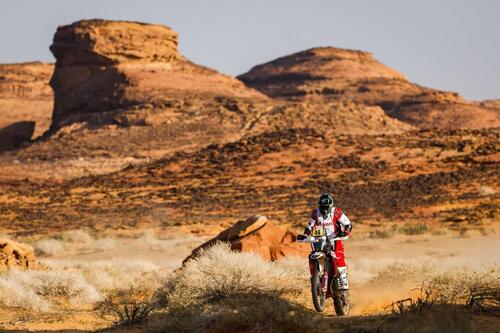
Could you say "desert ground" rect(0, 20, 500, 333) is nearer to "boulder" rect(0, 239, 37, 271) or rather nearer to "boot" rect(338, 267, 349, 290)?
"boulder" rect(0, 239, 37, 271)

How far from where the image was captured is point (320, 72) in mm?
107312

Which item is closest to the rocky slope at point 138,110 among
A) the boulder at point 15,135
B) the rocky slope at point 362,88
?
the boulder at point 15,135

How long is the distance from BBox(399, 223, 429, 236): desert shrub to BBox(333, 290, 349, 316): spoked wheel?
18.9 meters

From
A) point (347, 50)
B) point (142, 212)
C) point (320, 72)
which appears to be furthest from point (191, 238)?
point (347, 50)

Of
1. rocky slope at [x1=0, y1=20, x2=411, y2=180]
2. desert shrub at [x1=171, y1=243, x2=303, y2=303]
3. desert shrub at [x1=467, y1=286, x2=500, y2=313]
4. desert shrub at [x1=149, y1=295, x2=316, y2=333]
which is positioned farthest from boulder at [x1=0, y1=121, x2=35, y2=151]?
desert shrub at [x1=467, y1=286, x2=500, y2=313]

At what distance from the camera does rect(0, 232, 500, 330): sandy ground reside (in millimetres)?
12211

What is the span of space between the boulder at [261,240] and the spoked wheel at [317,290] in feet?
18.6

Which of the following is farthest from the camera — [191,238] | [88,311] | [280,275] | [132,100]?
[132,100]

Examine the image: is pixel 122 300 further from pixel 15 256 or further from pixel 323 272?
pixel 323 272

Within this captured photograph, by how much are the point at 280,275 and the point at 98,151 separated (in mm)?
47365

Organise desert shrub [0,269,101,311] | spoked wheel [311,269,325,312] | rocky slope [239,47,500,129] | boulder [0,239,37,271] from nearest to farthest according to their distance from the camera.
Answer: spoked wheel [311,269,325,312] < desert shrub [0,269,101,311] < boulder [0,239,37,271] < rocky slope [239,47,500,129]

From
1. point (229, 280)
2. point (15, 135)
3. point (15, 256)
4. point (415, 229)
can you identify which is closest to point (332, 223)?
point (229, 280)

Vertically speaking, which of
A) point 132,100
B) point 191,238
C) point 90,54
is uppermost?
point 90,54

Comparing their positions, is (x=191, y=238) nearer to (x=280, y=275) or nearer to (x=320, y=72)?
(x=280, y=275)
